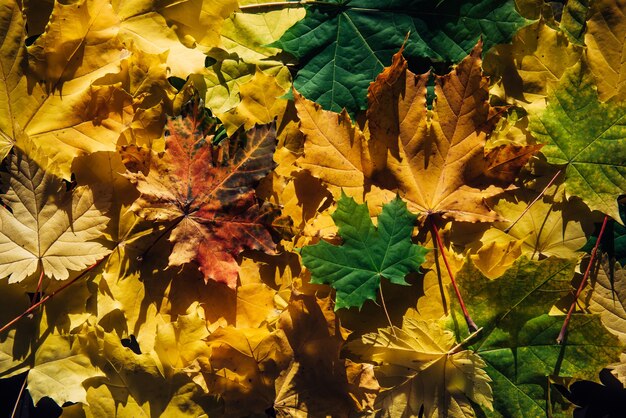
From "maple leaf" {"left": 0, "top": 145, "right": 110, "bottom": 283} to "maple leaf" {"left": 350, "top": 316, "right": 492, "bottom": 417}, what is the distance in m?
0.46

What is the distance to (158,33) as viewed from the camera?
0.90 metres

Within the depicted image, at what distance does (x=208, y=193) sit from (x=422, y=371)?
1.41 feet

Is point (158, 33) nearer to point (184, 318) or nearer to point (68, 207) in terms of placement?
point (68, 207)

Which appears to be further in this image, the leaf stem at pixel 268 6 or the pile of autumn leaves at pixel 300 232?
the leaf stem at pixel 268 6

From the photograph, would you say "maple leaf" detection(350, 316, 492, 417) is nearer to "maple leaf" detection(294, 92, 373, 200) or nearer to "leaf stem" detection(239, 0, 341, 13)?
"maple leaf" detection(294, 92, 373, 200)

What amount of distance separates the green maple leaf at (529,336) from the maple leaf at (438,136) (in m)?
0.11

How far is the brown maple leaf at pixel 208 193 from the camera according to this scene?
845 mm

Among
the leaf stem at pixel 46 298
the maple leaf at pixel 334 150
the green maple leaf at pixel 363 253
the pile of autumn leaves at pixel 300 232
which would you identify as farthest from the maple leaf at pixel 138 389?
the maple leaf at pixel 334 150

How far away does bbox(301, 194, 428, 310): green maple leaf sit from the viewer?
0.78 metres

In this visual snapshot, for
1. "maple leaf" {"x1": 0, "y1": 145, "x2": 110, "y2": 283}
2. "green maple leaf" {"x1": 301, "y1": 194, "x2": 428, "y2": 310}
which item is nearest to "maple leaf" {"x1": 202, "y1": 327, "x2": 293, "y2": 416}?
"green maple leaf" {"x1": 301, "y1": 194, "x2": 428, "y2": 310}

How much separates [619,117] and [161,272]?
760 millimetres

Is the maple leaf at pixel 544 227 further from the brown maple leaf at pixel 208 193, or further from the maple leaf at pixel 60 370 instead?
the maple leaf at pixel 60 370

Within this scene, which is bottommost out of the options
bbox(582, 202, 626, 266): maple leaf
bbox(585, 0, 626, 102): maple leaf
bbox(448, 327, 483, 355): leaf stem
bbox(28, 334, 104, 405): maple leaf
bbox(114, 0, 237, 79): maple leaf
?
bbox(28, 334, 104, 405): maple leaf

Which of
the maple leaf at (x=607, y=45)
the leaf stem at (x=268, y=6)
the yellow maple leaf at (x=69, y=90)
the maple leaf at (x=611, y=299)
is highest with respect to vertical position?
the maple leaf at (x=607, y=45)
